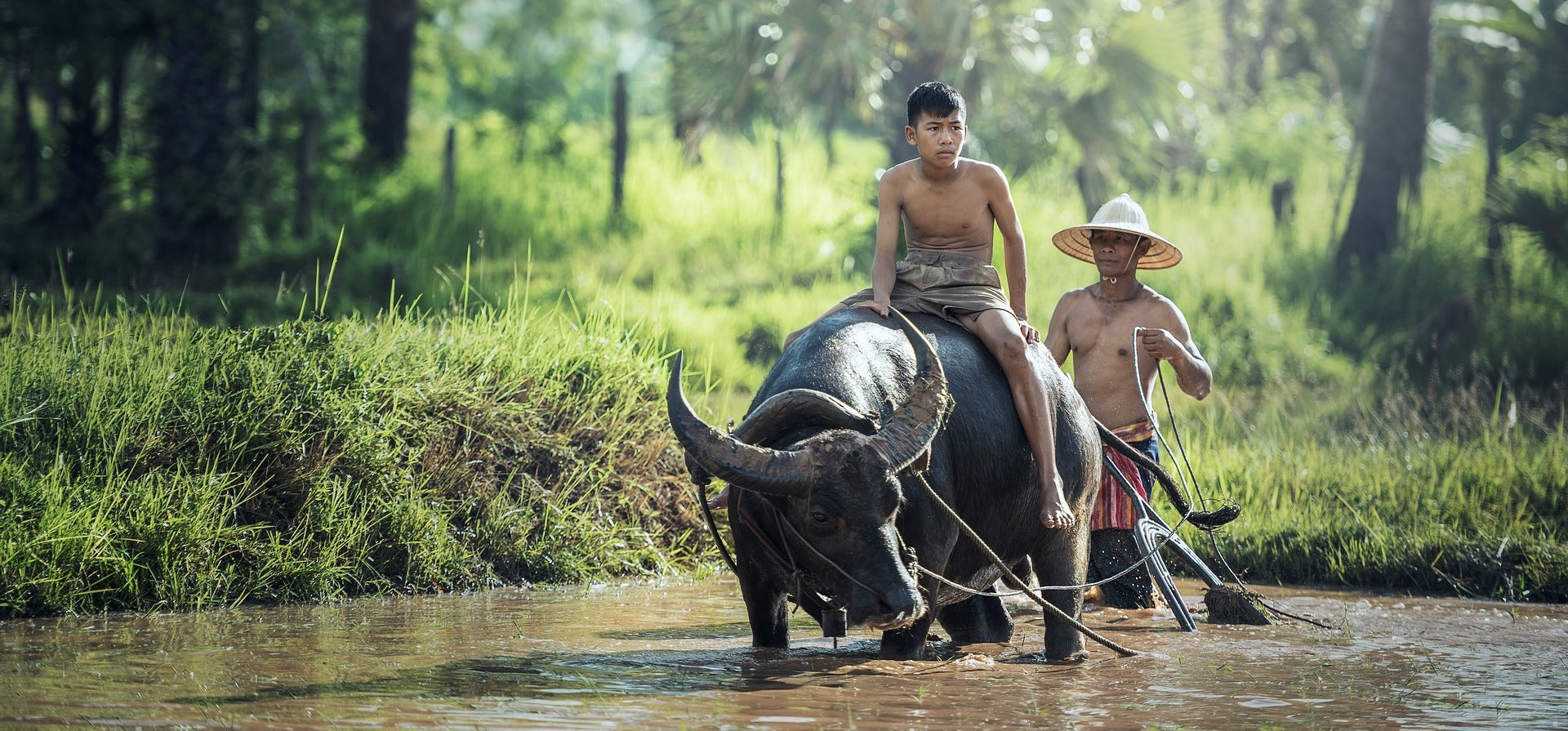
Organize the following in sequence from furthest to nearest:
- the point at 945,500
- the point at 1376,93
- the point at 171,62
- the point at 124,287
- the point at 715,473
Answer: the point at 1376,93 < the point at 171,62 < the point at 124,287 < the point at 945,500 < the point at 715,473

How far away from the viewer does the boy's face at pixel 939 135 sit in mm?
5824

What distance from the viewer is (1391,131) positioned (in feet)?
60.2

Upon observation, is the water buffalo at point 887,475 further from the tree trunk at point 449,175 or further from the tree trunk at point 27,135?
the tree trunk at point 27,135

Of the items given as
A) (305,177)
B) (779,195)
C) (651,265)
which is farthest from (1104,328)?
(305,177)

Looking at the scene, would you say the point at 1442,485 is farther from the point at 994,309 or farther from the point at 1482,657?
the point at 994,309

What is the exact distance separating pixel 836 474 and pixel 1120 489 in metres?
2.78

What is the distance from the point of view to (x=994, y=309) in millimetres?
5977

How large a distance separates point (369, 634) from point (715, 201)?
1368 cm

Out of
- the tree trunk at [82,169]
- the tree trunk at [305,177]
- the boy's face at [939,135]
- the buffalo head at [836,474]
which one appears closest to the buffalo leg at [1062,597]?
the buffalo head at [836,474]

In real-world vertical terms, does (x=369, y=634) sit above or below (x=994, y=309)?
below

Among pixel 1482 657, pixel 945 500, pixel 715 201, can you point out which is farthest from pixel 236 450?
pixel 715 201

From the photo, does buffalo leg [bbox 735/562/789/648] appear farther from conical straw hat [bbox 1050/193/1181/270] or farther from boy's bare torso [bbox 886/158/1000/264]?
conical straw hat [bbox 1050/193/1181/270]

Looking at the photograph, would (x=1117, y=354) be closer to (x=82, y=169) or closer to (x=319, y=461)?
(x=319, y=461)

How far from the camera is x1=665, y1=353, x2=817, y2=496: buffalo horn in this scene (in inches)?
195
